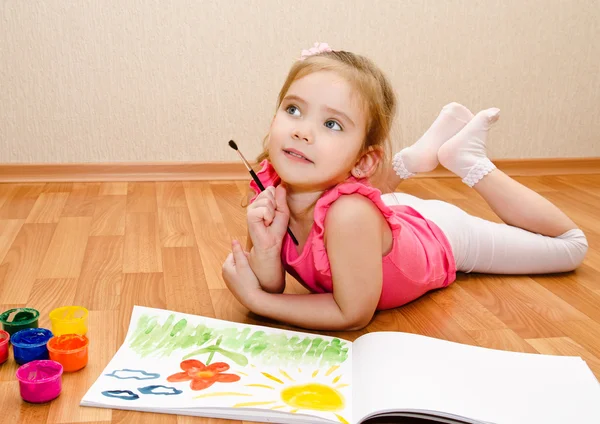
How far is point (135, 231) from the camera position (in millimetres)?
1498

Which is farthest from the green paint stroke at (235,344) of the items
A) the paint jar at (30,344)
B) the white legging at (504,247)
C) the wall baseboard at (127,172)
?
the wall baseboard at (127,172)

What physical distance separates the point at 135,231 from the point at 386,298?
621 millimetres

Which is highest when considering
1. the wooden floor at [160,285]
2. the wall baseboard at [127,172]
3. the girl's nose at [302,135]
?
the girl's nose at [302,135]

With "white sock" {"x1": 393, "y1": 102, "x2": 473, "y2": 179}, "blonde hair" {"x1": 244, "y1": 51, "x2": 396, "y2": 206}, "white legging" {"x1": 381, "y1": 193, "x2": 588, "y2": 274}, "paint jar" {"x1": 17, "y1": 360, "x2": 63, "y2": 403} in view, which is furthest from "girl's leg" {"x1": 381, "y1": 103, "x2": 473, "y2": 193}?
"paint jar" {"x1": 17, "y1": 360, "x2": 63, "y2": 403}

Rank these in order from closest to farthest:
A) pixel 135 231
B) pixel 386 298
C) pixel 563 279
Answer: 1. pixel 386 298
2. pixel 563 279
3. pixel 135 231

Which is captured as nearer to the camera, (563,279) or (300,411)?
(300,411)

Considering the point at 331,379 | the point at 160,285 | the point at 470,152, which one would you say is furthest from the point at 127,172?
the point at 331,379

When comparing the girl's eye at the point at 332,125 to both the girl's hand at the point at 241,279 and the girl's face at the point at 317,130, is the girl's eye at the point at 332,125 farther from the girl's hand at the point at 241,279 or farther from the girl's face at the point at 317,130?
the girl's hand at the point at 241,279

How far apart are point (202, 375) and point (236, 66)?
1263 millimetres

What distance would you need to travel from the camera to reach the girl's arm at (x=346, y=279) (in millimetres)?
976

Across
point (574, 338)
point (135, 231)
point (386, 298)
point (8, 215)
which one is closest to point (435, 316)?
point (386, 298)

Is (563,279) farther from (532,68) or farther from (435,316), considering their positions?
(532,68)

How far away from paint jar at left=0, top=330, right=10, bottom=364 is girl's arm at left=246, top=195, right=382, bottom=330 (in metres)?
0.33

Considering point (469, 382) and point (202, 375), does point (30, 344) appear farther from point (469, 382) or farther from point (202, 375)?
point (469, 382)
